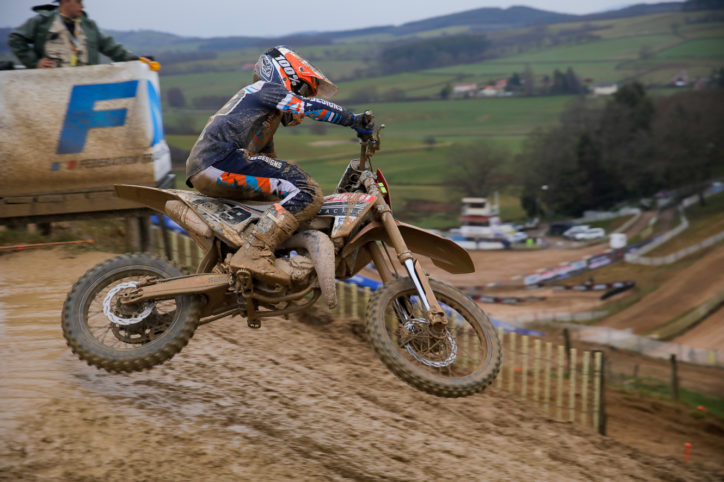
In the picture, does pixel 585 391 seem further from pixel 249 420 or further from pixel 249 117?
pixel 249 117

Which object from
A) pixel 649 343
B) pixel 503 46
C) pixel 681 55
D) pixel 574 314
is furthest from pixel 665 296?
pixel 503 46

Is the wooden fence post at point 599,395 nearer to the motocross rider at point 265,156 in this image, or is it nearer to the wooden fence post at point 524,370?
the wooden fence post at point 524,370

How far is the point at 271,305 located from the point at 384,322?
88 cm

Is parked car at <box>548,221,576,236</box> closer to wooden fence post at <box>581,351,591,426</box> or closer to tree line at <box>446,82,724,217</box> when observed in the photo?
tree line at <box>446,82,724,217</box>

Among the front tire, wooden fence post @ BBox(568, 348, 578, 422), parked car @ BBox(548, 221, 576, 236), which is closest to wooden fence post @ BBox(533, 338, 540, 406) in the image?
wooden fence post @ BBox(568, 348, 578, 422)

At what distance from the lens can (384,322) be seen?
16.5 feet

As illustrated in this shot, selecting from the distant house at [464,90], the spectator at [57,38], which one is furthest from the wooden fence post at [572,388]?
the distant house at [464,90]

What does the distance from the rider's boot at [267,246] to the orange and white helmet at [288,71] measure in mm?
985

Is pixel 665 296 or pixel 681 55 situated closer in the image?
pixel 665 296

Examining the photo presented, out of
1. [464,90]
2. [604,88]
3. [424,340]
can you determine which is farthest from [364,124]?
[464,90]

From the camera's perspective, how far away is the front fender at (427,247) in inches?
213

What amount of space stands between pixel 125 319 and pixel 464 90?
75.2 m

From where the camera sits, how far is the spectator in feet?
27.9

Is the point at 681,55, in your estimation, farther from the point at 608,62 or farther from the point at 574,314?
the point at 574,314
